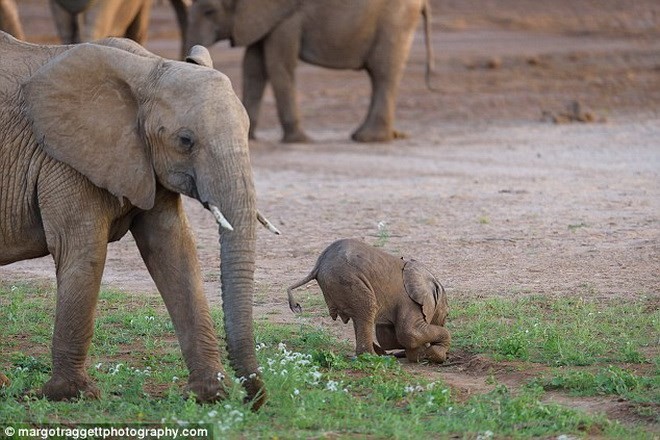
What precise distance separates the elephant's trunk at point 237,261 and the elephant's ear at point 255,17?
9483 mm

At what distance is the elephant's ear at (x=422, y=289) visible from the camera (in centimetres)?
714

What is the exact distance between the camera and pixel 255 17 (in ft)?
49.4

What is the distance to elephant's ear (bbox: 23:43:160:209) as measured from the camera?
5996mm

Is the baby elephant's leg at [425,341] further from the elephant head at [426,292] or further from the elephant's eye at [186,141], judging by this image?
the elephant's eye at [186,141]

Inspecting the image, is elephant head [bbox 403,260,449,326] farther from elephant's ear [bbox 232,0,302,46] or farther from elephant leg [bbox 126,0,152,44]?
elephant leg [bbox 126,0,152,44]

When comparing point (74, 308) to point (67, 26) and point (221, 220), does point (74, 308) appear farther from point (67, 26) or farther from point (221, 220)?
point (67, 26)

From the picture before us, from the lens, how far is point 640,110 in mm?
17875

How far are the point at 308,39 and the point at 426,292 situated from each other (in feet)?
28.2

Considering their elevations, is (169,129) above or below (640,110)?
above

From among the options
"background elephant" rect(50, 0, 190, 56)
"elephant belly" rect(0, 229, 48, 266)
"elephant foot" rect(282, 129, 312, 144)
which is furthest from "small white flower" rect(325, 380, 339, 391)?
"elephant foot" rect(282, 129, 312, 144)

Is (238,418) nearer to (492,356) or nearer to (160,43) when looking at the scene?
(492,356)

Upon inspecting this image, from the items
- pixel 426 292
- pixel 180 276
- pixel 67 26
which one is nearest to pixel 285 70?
pixel 67 26

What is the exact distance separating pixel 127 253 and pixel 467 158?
5.10 m

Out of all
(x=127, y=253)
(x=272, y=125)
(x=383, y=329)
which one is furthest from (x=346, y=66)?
(x=383, y=329)
